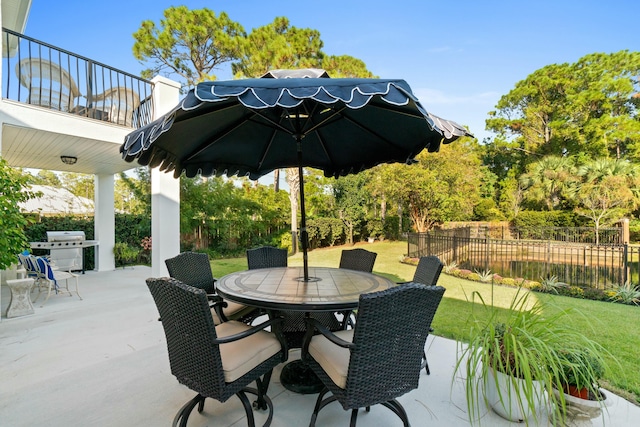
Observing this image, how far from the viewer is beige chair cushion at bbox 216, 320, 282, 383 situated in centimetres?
190

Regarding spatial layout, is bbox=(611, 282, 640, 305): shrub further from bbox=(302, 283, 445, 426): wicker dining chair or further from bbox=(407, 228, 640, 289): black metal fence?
bbox=(302, 283, 445, 426): wicker dining chair

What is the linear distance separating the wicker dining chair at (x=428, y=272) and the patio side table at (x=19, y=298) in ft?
17.7

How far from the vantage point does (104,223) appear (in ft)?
27.7

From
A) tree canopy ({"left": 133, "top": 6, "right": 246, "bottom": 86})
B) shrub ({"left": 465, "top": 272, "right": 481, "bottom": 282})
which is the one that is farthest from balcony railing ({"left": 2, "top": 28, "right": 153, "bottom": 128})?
tree canopy ({"left": 133, "top": 6, "right": 246, "bottom": 86})

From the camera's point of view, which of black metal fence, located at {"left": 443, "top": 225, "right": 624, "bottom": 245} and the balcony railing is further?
black metal fence, located at {"left": 443, "top": 225, "right": 624, "bottom": 245}

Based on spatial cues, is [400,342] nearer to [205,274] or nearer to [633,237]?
[205,274]

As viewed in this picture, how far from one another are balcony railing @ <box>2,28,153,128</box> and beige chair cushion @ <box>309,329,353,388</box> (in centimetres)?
606

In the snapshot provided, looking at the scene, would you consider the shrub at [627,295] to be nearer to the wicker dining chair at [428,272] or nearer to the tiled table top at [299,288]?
the wicker dining chair at [428,272]

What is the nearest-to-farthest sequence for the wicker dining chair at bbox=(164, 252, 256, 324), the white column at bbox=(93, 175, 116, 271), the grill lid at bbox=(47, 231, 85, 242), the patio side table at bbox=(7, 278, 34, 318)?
1. the wicker dining chair at bbox=(164, 252, 256, 324)
2. the patio side table at bbox=(7, 278, 34, 318)
3. the grill lid at bbox=(47, 231, 85, 242)
4. the white column at bbox=(93, 175, 116, 271)

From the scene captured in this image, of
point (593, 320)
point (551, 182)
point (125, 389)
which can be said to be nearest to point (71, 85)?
point (125, 389)

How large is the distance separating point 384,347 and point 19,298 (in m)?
5.46

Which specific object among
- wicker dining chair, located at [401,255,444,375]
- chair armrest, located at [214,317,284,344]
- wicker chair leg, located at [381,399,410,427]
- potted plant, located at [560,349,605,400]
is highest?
wicker dining chair, located at [401,255,444,375]

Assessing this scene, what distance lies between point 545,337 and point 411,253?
9.00 meters

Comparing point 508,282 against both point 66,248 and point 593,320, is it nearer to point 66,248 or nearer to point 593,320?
point 593,320
